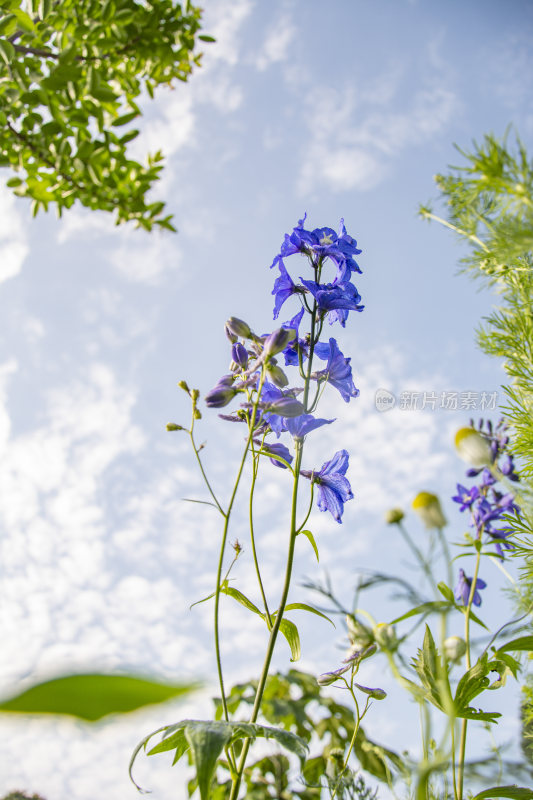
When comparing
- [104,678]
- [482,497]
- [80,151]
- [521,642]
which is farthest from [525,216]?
[80,151]

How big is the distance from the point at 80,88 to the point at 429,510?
1.60 meters

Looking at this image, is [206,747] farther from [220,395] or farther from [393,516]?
[220,395]

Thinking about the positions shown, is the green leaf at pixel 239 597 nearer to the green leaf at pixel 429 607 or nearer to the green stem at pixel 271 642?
the green stem at pixel 271 642

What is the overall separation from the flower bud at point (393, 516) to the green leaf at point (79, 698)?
0.38m

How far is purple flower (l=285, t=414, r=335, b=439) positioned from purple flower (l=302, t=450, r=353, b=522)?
4.3 inches

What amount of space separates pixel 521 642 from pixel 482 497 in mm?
711

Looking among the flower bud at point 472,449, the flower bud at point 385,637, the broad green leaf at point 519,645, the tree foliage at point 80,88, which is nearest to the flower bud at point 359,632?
the flower bud at point 385,637

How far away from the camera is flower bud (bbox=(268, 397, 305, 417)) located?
0.83 m

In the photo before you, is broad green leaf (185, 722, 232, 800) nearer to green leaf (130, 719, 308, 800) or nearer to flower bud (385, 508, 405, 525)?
green leaf (130, 719, 308, 800)

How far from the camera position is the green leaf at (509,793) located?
0.68 meters

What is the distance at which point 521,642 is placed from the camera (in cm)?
69

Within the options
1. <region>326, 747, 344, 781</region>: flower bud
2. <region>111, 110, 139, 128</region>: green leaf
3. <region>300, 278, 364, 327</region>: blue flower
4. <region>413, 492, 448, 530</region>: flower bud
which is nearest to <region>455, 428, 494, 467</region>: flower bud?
<region>413, 492, 448, 530</region>: flower bud

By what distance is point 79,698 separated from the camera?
0.13 metres

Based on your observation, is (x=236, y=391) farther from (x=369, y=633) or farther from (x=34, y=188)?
(x=34, y=188)
